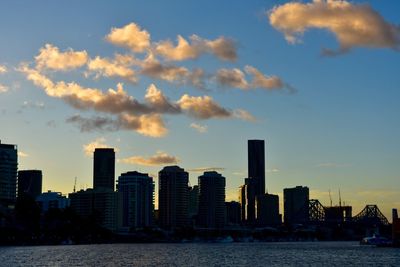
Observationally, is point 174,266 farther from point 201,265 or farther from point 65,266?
point 65,266

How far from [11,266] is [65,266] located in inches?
407

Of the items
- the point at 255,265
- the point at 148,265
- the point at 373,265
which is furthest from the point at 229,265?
the point at 373,265

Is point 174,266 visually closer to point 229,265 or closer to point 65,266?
point 229,265

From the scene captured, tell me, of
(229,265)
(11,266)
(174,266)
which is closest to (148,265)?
(174,266)

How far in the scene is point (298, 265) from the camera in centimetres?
14212

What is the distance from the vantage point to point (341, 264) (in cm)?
14638

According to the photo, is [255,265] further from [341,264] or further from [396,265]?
[396,265]

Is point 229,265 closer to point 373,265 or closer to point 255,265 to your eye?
point 255,265

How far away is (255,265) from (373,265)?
2303 cm

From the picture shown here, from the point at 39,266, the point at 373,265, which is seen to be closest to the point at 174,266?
the point at 39,266

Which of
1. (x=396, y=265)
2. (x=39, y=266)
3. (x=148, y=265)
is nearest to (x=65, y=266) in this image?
(x=39, y=266)

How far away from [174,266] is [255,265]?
16.7 m

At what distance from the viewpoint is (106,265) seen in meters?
142

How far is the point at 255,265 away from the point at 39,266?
42564 mm
